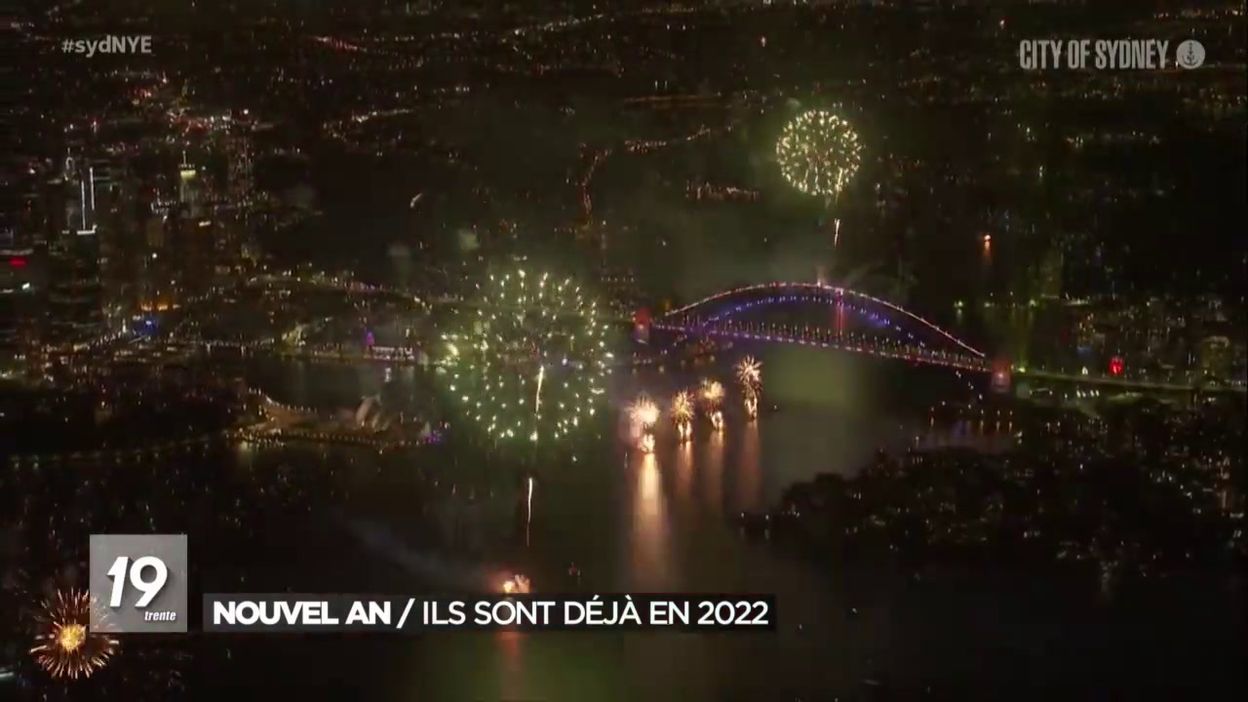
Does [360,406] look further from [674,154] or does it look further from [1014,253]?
[1014,253]

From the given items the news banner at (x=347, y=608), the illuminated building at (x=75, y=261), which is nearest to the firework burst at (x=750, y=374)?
the news banner at (x=347, y=608)

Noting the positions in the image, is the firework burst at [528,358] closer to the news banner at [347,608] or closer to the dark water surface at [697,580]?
the dark water surface at [697,580]

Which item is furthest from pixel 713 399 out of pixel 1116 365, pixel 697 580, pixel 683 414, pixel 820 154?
pixel 1116 365

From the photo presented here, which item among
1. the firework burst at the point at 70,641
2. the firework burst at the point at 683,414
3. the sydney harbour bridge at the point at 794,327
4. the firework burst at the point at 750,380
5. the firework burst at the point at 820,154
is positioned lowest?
the firework burst at the point at 70,641

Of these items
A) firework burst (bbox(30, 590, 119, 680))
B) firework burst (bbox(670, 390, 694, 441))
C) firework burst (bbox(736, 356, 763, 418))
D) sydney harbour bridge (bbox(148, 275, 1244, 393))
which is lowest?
firework burst (bbox(30, 590, 119, 680))

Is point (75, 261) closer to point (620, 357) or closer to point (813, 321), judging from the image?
point (620, 357)

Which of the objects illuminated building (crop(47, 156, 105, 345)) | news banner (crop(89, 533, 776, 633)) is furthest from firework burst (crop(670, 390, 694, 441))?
illuminated building (crop(47, 156, 105, 345))

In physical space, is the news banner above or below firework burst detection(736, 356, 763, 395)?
below

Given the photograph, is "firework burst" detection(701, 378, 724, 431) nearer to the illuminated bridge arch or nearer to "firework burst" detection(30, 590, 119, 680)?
the illuminated bridge arch
